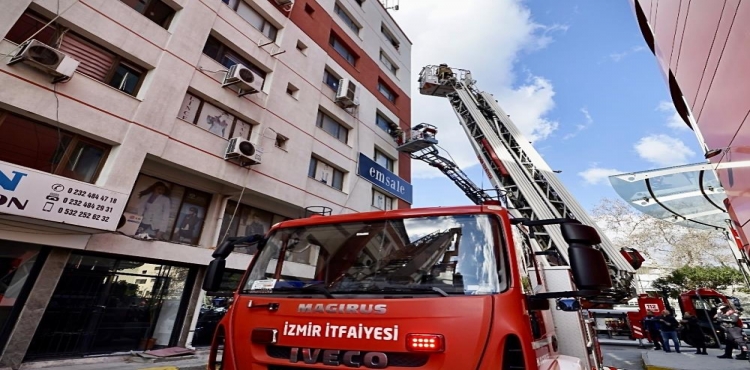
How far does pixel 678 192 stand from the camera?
793cm

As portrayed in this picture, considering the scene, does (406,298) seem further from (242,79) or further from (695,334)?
(695,334)

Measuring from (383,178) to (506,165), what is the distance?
20.6 feet

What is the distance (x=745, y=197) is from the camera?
3961mm

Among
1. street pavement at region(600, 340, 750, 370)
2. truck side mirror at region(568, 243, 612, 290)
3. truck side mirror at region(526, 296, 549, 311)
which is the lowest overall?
street pavement at region(600, 340, 750, 370)

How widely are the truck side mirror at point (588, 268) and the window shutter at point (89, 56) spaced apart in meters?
10.8

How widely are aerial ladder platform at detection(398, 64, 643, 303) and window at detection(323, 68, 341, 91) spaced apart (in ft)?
16.4

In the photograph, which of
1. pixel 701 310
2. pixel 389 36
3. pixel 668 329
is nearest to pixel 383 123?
pixel 389 36

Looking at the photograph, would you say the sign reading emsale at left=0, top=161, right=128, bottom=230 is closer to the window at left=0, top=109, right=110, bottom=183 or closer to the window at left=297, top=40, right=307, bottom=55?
the window at left=0, top=109, right=110, bottom=183

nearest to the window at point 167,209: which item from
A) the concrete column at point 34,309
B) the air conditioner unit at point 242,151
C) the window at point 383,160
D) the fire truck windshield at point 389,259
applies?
the concrete column at point 34,309

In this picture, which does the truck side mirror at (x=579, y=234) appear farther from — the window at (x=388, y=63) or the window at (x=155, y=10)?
the window at (x=388, y=63)

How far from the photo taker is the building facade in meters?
7.05

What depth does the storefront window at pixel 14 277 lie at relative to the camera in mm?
6821

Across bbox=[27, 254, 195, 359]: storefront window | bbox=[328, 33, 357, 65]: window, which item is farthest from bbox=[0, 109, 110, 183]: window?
bbox=[328, 33, 357, 65]: window

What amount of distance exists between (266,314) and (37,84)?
341 inches
